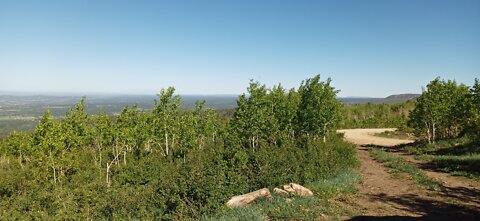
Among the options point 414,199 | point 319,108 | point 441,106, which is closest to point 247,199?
point 414,199

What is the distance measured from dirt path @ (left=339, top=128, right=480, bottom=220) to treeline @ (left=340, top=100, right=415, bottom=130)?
46325mm

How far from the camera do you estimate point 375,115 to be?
227 feet

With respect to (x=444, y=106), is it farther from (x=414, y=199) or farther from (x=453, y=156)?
(x=414, y=199)

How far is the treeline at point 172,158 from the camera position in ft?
50.0

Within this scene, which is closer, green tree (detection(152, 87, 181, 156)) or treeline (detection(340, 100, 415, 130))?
green tree (detection(152, 87, 181, 156))

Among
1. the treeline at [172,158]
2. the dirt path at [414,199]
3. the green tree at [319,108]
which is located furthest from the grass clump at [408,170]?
the green tree at [319,108]

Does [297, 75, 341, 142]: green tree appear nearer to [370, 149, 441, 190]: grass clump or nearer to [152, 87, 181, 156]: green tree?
[370, 149, 441, 190]: grass clump

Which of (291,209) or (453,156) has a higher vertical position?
(291,209)

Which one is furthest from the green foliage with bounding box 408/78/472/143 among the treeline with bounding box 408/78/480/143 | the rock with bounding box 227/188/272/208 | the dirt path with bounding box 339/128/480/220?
the rock with bounding box 227/188/272/208

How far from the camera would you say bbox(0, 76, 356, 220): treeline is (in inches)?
600

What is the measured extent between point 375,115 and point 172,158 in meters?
50.0

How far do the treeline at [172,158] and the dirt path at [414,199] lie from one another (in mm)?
3074

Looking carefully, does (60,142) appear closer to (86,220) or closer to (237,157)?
(86,220)

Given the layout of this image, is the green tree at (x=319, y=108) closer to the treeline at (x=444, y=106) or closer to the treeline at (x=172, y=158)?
the treeline at (x=172, y=158)
